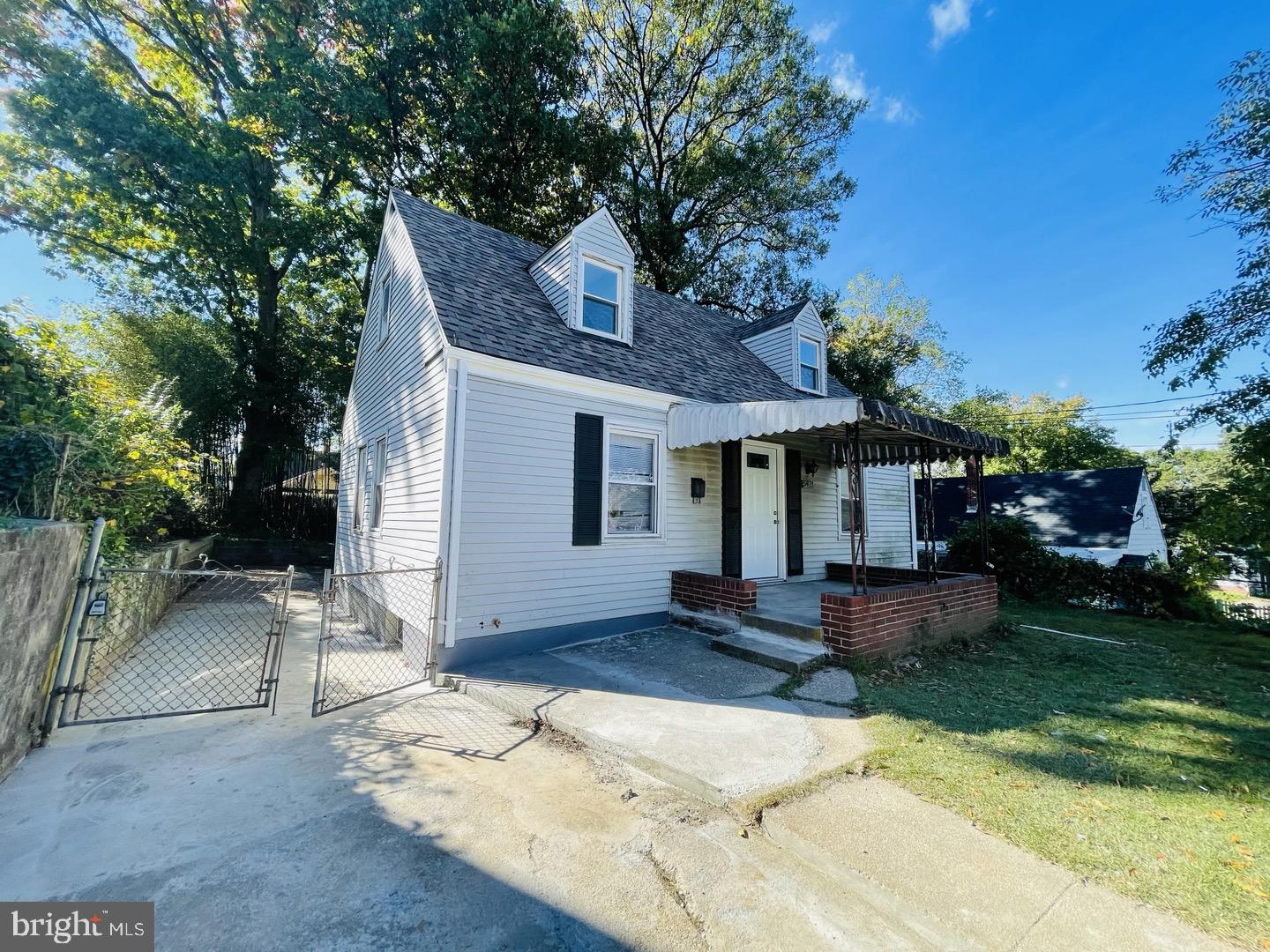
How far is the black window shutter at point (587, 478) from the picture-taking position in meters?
6.46

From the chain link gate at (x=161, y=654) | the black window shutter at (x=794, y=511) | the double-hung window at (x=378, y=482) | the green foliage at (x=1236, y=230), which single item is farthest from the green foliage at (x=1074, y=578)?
the chain link gate at (x=161, y=654)

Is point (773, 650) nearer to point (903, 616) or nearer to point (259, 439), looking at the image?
point (903, 616)

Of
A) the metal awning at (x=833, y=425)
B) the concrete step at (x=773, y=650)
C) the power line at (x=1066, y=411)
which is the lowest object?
the concrete step at (x=773, y=650)

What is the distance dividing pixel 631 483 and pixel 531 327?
253cm

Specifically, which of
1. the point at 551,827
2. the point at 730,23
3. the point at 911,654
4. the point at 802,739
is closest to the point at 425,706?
the point at 551,827

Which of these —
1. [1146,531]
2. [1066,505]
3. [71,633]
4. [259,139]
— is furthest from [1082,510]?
[259,139]

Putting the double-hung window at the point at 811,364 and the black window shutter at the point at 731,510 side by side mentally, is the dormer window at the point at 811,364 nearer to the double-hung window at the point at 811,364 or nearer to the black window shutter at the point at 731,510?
the double-hung window at the point at 811,364

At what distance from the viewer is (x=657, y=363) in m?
8.09

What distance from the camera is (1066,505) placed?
19500mm

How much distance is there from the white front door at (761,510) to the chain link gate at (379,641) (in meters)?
4.76

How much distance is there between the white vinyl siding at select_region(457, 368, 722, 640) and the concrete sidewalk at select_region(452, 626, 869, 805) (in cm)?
59

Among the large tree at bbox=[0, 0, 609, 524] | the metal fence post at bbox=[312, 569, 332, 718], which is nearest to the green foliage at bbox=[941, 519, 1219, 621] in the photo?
the metal fence post at bbox=[312, 569, 332, 718]

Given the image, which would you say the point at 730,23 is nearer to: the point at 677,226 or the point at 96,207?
the point at 677,226

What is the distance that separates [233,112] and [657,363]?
57.4 ft
